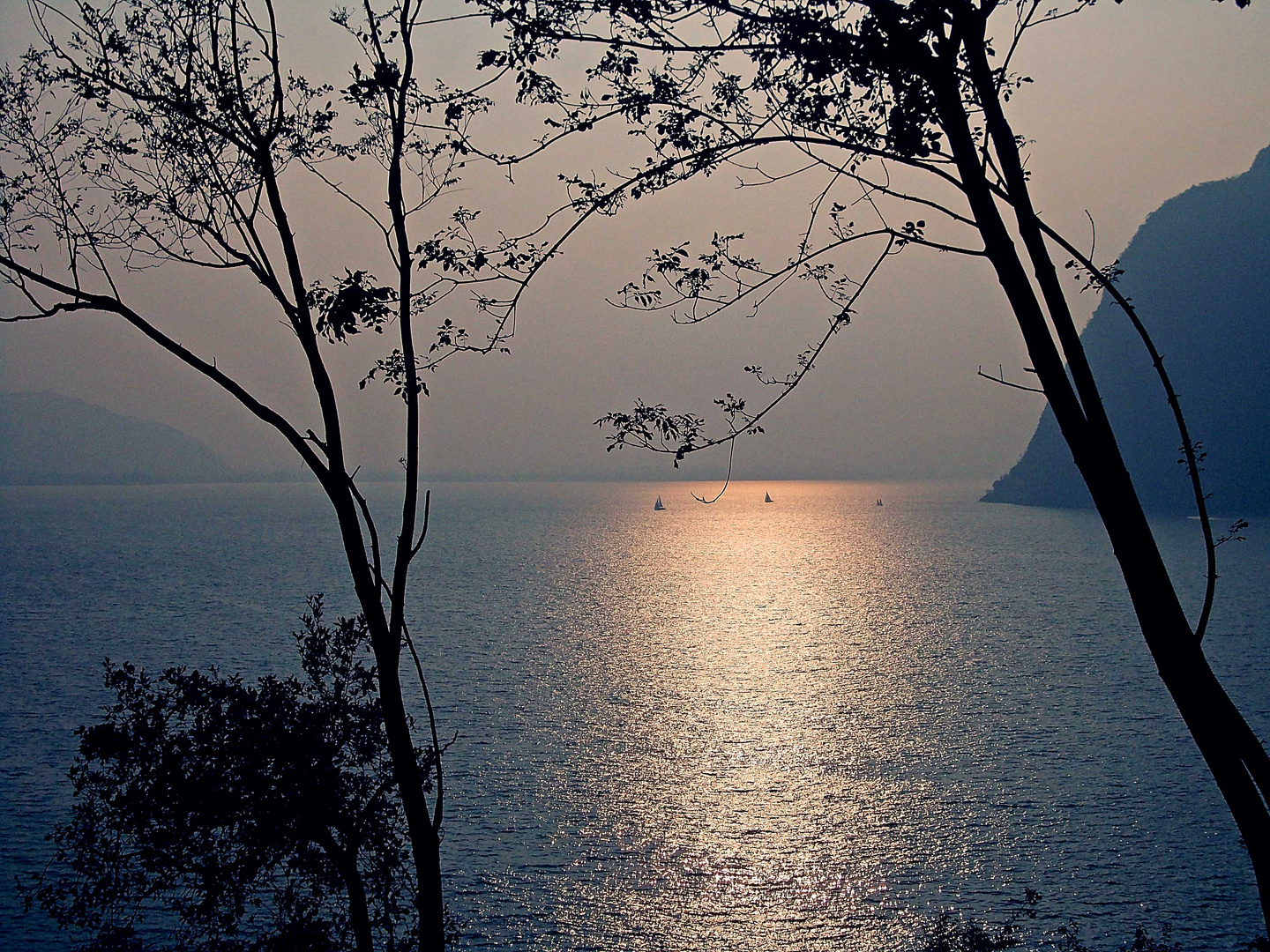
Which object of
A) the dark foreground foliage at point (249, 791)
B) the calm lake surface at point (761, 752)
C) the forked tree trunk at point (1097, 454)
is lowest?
the calm lake surface at point (761, 752)

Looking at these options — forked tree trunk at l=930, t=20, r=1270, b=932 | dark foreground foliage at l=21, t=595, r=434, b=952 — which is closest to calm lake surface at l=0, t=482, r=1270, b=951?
dark foreground foliage at l=21, t=595, r=434, b=952

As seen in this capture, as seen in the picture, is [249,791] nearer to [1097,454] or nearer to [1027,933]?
[1097,454]

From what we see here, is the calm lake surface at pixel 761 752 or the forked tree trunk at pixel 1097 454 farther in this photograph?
the calm lake surface at pixel 761 752

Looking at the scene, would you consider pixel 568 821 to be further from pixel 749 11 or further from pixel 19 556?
pixel 19 556

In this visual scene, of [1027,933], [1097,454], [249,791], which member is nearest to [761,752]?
[1027,933]

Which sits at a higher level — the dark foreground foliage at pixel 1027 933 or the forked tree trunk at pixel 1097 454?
the forked tree trunk at pixel 1097 454

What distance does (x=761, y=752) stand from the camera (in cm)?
5738

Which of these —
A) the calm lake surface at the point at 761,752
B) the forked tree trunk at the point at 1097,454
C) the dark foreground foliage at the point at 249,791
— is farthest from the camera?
the calm lake surface at the point at 761,752

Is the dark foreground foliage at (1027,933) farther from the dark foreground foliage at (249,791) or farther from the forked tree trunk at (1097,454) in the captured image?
the forked tree trunk at (1097,454)

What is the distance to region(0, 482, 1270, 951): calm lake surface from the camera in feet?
120

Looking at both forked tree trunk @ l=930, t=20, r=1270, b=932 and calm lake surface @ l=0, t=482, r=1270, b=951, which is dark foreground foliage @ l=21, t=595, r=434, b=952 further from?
calm lake surface @ l=0, t=482, r=1270, b=951

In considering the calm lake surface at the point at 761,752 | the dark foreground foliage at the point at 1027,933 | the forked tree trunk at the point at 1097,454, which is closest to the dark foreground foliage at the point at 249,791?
the forked tree trunk at the point at 1097,454

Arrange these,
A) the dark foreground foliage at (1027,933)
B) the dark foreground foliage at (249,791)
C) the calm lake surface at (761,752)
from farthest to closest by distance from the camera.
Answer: the calm lake surface at (761,752) → the dark foreground foliage at (1027,933) → the dark foreground foliage at (249,791)

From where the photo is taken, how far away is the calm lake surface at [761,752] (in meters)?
36.5
